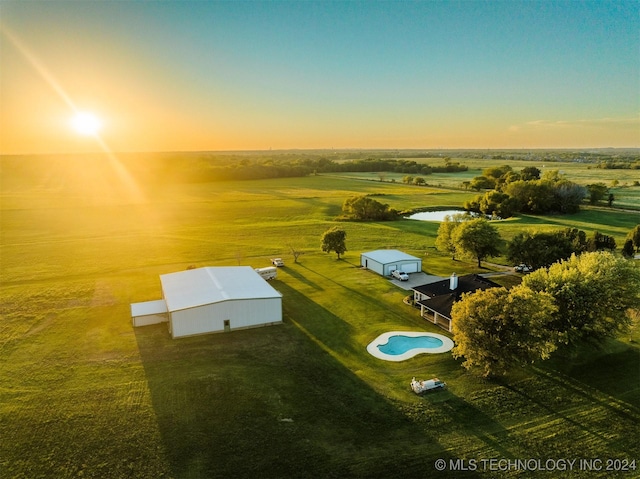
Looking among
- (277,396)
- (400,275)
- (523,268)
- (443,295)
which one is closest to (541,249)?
(523,268)

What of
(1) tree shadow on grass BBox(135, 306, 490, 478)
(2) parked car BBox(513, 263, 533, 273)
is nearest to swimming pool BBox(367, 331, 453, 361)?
(1) tree shadow on grass BBox(135, 306, 490, 478)

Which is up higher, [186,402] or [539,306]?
[539,306]

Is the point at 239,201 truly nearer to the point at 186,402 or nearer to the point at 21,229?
the point at 21,229

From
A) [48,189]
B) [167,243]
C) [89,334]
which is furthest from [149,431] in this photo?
[48,189]

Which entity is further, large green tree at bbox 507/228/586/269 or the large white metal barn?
large green tree at bbox 507/228/586/269

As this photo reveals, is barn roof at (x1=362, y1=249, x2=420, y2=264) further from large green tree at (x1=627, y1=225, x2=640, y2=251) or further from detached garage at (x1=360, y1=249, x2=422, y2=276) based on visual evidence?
large green tree at (x1=627, y1=225, x2=640, y2=251)

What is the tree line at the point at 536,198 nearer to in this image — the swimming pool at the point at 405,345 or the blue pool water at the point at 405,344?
the swimming pool at the point at 405,345
